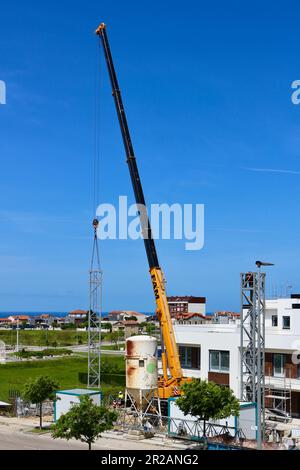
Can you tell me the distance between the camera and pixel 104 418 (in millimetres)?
28734

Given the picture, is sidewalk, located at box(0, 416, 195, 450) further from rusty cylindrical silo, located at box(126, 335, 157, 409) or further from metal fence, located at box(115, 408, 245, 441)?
rusty cylindrical silo, located at box(126, 335, 157, 409)

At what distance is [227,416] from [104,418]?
643 cm

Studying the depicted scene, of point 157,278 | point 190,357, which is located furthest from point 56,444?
point 190,357

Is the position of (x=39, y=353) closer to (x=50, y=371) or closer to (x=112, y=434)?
(x=50, y=371)

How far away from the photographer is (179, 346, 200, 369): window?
159ft

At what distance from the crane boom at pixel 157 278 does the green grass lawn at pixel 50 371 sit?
1809 centimetres

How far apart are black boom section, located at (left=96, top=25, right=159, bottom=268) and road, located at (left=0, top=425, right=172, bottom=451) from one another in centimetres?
1156

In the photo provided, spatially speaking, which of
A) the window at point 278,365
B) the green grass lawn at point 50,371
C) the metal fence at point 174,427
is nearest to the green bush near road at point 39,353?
the green grass lawn at point 50,371

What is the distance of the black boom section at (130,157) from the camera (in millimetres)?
40188

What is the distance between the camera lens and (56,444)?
107 feet

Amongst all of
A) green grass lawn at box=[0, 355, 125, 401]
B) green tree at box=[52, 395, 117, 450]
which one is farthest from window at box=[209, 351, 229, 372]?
green tree at box=[52, 395, 117, 450]

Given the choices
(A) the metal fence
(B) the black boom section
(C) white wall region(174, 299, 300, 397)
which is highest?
(B) the black boom section

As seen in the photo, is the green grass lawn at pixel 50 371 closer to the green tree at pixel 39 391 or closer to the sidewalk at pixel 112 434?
the sidewalk at pixel 112 434
